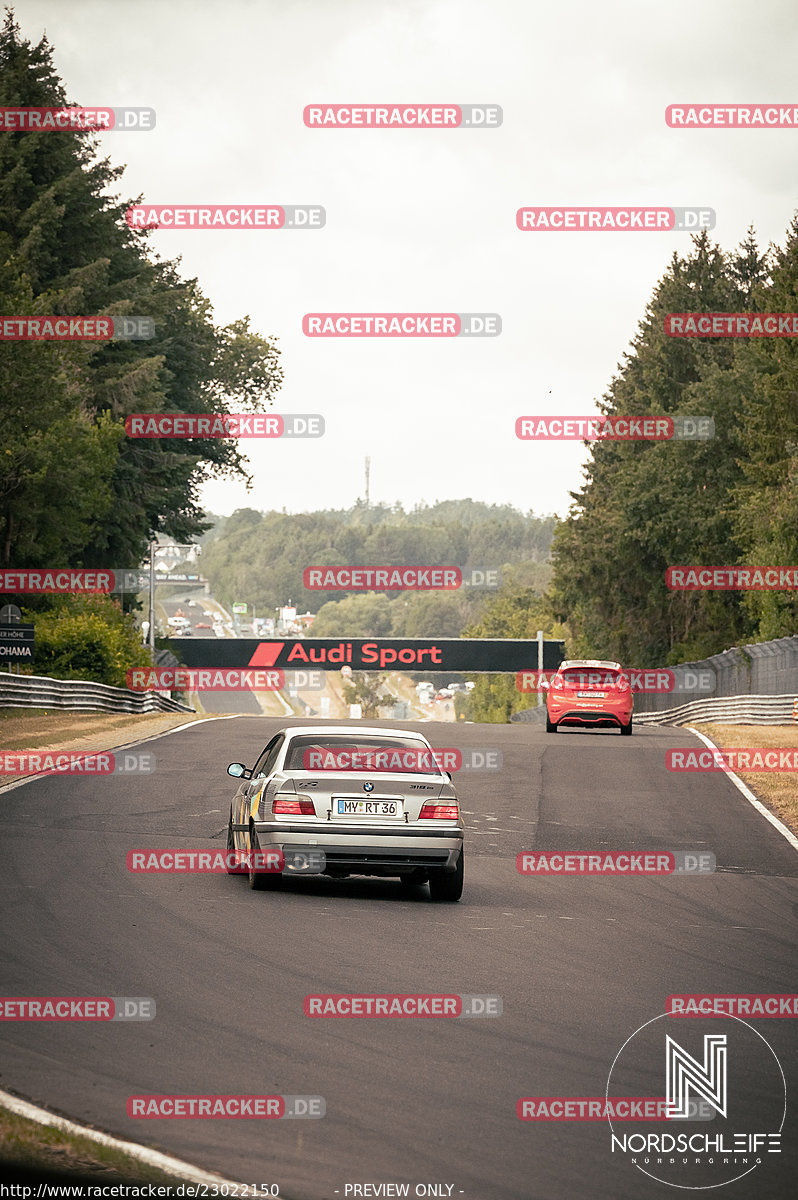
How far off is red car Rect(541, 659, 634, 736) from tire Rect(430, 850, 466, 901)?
63.9 ft

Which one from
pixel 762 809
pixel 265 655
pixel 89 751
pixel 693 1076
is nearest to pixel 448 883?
pixel 693 1076

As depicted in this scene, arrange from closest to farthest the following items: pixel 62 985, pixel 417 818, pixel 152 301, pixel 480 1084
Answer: pixel 480 1084 < pixel 62 985 < pixel 417 818 < pixel 152 301

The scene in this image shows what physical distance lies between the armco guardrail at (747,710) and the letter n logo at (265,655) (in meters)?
33.7

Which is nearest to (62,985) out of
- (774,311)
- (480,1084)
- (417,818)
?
(480,1084)

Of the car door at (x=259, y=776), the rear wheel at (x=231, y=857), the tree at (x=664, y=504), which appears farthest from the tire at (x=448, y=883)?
the tree at (x=664, y=504)

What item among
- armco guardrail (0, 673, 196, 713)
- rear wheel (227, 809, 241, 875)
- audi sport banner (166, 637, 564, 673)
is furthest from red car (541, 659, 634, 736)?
audi sport banner (166, 637, 564, 673)

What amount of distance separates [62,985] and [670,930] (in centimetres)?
478

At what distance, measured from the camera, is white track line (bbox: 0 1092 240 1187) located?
5.35 meters

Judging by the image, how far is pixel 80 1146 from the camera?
18.3ft

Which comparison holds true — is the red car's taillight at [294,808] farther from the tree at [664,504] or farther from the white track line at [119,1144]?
the tree at [664,504]

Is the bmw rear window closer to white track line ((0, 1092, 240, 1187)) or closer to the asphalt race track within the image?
the asphalt race track

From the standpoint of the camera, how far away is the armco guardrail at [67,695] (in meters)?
35.3

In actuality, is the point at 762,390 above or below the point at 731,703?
above

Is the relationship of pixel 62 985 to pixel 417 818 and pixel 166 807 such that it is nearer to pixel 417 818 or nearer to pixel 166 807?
pixel 417 818
